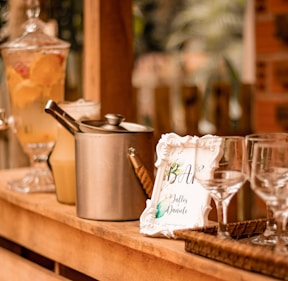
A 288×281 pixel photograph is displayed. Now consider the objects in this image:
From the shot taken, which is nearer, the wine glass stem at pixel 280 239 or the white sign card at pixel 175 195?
the wine glass stem at pixel 280 239

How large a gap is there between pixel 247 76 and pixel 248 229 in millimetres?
2994

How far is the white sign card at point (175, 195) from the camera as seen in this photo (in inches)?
58.1

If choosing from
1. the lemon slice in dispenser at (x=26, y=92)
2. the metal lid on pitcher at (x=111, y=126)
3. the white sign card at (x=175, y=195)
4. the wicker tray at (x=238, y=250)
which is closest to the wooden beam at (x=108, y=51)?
the lemon slice in dispenser at (x=26, y=92)

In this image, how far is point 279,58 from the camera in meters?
3.21

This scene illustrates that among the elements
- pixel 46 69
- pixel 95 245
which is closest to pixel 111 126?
pixel 95 245

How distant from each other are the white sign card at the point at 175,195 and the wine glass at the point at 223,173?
98 millimetres

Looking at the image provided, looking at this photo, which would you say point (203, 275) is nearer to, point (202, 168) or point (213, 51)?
point (202, 168)

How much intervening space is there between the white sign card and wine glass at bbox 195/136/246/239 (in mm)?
98

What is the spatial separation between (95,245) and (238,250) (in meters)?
0.50

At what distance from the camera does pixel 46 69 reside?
206cm

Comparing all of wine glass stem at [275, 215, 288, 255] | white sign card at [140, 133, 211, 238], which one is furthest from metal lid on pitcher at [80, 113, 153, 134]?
wine glass stem at [275, 215, 288, 255]

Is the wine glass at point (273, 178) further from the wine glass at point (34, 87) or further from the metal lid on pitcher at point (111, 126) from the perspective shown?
the wine glass at point (34, 87)

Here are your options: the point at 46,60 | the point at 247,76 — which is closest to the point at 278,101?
the point at 247,76

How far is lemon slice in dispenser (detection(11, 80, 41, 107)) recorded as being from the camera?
2.07 m
